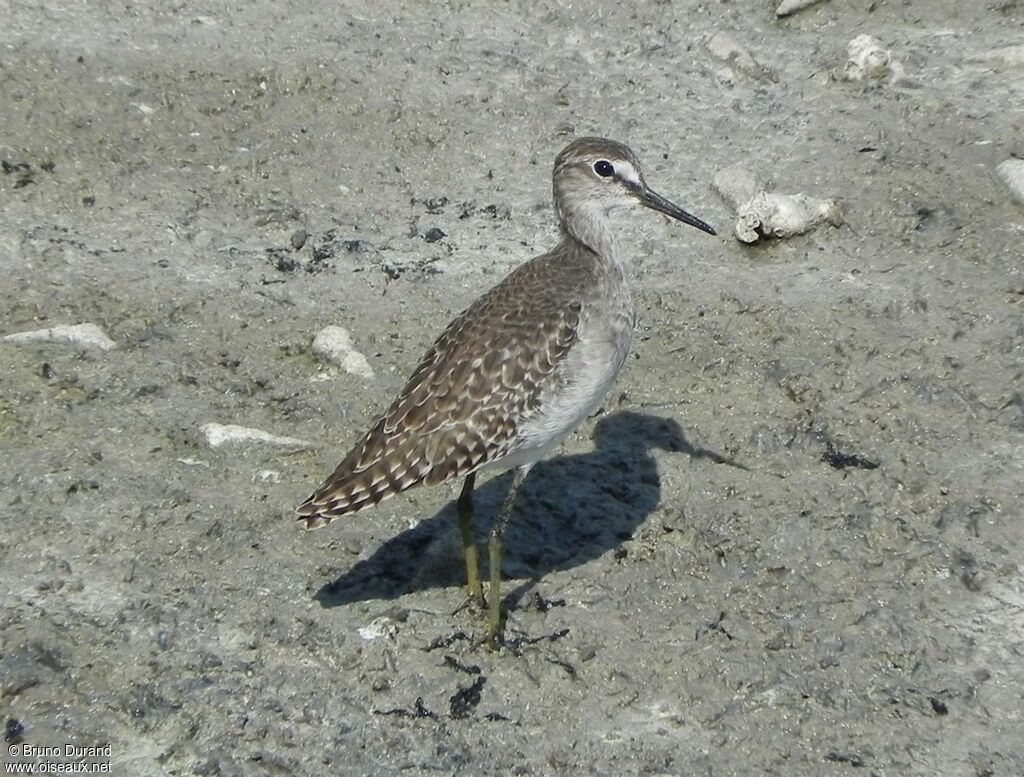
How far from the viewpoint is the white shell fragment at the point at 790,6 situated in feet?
31.9

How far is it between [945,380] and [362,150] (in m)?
3.72

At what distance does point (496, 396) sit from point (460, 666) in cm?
102

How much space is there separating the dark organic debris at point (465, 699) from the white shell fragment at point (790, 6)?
6075 millimetres

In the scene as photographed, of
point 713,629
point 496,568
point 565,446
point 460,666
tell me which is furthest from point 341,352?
point 713,629

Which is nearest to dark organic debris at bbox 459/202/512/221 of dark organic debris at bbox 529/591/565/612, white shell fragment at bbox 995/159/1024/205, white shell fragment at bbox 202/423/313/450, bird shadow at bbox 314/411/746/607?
bird shadow at bbox 314/411/746/607

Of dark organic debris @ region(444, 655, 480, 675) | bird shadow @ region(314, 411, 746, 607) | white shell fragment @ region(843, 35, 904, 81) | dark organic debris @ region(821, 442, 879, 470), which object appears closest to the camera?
dark organic debris @ region(444, 655, 480, 675)

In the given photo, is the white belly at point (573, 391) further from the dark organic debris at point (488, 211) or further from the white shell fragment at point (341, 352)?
the dark organic debris at point (488, 211)

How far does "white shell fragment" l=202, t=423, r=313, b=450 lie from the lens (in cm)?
636

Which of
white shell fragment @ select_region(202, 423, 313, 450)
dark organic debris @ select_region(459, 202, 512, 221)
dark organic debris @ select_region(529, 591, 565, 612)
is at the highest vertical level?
dark organic debris @ select_region(459, 202, 512, 221)

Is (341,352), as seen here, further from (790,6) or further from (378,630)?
(790,6)

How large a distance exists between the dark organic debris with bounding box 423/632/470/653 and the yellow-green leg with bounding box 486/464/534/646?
10 cm

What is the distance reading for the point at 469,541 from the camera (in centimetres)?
573

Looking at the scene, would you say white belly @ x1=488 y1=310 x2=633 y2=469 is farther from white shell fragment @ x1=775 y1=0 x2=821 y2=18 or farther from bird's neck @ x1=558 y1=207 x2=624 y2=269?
white shell fragment @ x1=775 y1=0 x2=821 y2=18

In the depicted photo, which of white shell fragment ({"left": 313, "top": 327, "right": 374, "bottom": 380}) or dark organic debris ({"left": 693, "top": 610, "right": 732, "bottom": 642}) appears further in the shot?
white shell fragment ({"left": 313, "top": 327, "right": 374, "bottom": 380})
